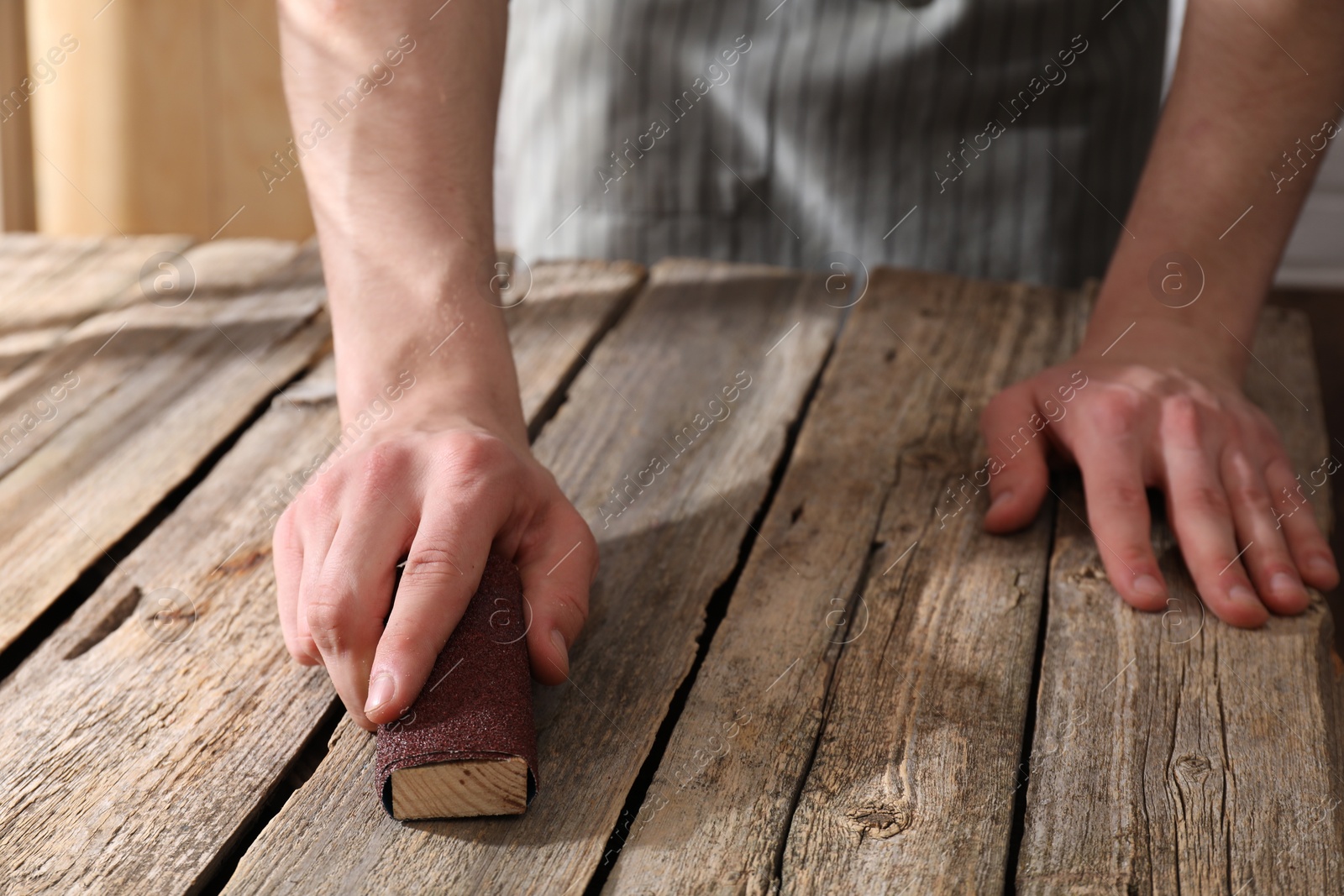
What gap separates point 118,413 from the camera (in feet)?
3.97

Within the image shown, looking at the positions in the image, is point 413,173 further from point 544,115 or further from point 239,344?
point 544,115

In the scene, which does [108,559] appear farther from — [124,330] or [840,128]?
[840,128]

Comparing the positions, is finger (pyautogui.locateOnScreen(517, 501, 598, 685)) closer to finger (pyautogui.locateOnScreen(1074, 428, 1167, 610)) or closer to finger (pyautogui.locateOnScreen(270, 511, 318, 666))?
finger (pyautogui.locateOnScreen(270, 511, 318, 666))

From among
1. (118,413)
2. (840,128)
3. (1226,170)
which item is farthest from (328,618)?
(840,128)

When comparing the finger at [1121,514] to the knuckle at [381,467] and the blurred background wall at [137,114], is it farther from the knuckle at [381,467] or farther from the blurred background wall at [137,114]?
the blurred background wall at [137,114]

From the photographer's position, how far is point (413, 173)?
39.9 inches

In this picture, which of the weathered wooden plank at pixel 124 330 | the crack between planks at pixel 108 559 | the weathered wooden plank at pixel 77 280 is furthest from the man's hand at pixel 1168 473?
the weathered wooden plank at pixel 77 280

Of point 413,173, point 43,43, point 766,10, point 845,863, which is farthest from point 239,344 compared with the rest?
point 43,43

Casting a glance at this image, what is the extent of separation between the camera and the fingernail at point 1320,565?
0.96 m

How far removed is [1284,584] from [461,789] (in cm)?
70

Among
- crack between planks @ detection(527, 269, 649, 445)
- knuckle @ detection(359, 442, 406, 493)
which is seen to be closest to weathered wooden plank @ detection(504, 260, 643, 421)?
crack between planks @ detection(527, 269, 649, 445)

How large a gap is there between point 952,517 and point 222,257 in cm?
111

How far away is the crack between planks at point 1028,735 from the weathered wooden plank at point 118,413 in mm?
780

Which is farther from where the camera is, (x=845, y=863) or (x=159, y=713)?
(x=159, y=713)
